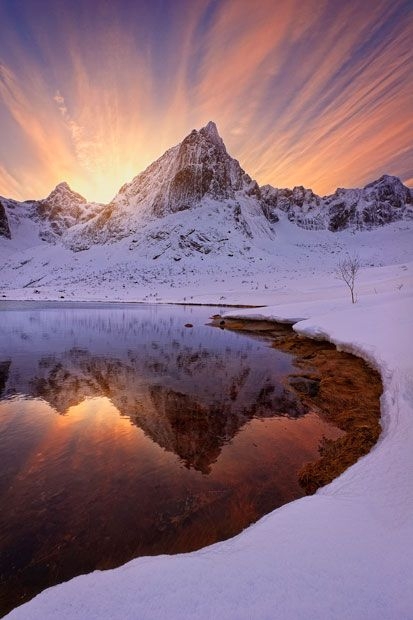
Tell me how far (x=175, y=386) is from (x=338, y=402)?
537 centimetres

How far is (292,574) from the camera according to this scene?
2865mm

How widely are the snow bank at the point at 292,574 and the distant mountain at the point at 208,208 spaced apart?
257 feet

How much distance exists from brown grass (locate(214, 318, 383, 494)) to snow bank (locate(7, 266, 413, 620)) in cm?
171

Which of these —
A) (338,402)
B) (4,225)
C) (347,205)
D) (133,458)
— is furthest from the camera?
(4,225)

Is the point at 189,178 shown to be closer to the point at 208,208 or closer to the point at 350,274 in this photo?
the point at 208,208

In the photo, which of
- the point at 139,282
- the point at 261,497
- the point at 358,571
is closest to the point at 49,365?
the point at 261,497

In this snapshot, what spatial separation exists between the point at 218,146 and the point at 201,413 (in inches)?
4498

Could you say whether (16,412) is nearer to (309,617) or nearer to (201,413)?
(201,413)

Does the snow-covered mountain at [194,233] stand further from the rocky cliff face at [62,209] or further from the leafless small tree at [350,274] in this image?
the rocky cliff face at [62,209]

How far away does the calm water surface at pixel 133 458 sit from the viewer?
4629 millimetres

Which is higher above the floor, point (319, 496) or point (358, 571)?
point (358, 571)

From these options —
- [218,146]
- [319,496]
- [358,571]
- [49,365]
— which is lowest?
[49,365]

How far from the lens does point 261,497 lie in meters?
5.61

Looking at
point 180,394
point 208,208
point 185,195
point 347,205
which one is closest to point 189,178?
point 185,195
